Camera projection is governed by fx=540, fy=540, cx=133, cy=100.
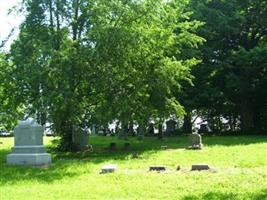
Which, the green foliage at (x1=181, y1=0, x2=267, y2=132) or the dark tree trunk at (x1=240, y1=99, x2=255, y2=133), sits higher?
the green foliage at (x1=181, y1=0, x2=267, y2=132)

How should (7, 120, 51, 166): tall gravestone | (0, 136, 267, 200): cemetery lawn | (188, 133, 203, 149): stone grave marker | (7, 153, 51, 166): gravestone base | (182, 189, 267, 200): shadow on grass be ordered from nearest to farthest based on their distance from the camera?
(182, 189, 267, 200): shadow on grass < (0, 136, 267, 200): cemetery lawn < (7, 153, 51, 166): gravestone base < (7, 120, 51, 166): tall gravestone < (188, 133, 203, 149): stone grave marker

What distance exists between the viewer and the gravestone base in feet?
59.5

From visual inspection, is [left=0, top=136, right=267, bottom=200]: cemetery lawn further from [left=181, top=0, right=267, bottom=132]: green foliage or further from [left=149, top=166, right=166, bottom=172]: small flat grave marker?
[left=181, top=0, right=267, bottom=132]: green foliage

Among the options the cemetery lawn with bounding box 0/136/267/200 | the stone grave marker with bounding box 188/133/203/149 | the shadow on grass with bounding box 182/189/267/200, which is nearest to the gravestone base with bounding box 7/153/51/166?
the cemetery lawn with bounding box 0/136/267/200

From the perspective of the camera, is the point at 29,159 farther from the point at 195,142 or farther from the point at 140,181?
the point at 195,142

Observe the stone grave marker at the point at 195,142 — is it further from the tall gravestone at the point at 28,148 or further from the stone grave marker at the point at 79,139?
the tall gravestone at the point at 28,148

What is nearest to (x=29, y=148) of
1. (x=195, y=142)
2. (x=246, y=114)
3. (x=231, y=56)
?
(x=195, y=142)

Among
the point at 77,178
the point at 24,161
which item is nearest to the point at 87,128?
the point at 24,161

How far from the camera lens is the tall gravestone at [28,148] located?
→ 18.2 m

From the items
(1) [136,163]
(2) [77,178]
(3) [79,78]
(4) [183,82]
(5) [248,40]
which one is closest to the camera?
(2) [77,178]

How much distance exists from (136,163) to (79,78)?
6156 millimetres

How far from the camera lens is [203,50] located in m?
39.2

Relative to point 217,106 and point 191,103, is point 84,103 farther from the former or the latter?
point 217,106

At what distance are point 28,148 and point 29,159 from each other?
1.55 ft
